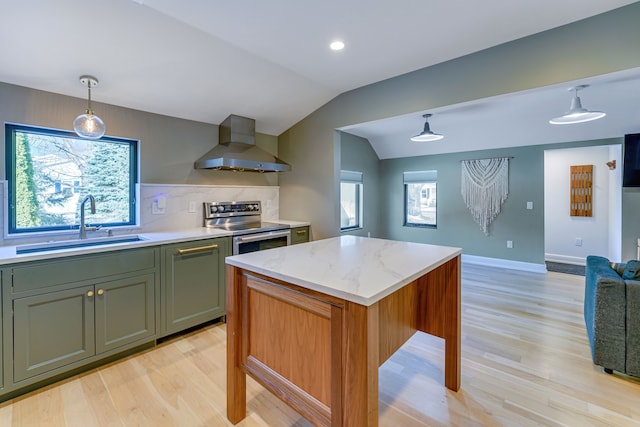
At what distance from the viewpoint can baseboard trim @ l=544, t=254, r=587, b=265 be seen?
5.16 m

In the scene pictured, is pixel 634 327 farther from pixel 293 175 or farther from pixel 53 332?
pixel 53 332

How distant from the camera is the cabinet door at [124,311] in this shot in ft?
6.81

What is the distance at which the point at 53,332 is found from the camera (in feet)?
6.19

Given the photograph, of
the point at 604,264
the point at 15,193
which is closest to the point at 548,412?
the point at 604,264

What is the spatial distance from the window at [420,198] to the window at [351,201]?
101 cm

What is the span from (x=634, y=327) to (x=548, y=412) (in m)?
0.86

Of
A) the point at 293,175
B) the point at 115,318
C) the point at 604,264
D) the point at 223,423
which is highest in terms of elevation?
the point at 293,175

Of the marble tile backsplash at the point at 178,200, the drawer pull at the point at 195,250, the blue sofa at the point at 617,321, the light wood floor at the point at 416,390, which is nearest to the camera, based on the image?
the light wood floor at the point at 416,390

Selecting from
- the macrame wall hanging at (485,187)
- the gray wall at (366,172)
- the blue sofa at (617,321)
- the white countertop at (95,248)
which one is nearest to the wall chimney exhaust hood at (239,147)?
the white countertop at (95,248)

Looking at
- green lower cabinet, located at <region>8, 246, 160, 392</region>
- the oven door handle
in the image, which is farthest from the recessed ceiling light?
green lower cabinet, located at <region>8, 246, 160, 392</region>

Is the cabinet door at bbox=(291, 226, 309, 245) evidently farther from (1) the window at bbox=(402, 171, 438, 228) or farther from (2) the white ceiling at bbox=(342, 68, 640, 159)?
(1) the window at bbox=(402, 171, 438, 228)

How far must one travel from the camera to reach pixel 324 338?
121 centimetres

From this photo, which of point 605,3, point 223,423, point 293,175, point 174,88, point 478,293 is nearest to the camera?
point 223,423

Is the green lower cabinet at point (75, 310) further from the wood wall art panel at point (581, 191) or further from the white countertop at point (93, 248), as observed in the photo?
the wood wall art panel at point (581, 191)
